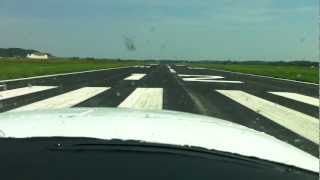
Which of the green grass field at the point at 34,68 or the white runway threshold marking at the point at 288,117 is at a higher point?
the white runway threshold marking at the point at 288,117

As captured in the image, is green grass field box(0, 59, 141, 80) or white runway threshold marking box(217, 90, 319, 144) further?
green grass field box(0, 59, 141, 80)

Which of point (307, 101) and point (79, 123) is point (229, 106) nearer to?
point (307, 101)

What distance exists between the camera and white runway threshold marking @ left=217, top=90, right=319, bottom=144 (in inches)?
405

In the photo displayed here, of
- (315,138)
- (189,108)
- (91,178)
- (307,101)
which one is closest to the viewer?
(91,178)

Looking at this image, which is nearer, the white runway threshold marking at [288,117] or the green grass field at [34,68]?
the white runway threshold marking at [288,117]

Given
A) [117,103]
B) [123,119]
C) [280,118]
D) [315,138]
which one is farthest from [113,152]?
[117,103]

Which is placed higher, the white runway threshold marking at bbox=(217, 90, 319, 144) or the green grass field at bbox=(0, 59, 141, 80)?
the white runway threshold marking at bbox=(217, 90, 319, 144)

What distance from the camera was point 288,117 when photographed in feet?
41.2

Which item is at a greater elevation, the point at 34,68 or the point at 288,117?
the point at 288,117

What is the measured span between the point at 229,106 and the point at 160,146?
12.5m

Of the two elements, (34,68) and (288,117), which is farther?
(34,68)

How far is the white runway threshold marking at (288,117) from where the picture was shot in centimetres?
1030

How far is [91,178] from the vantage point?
193 cm

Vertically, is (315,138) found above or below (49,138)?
below
